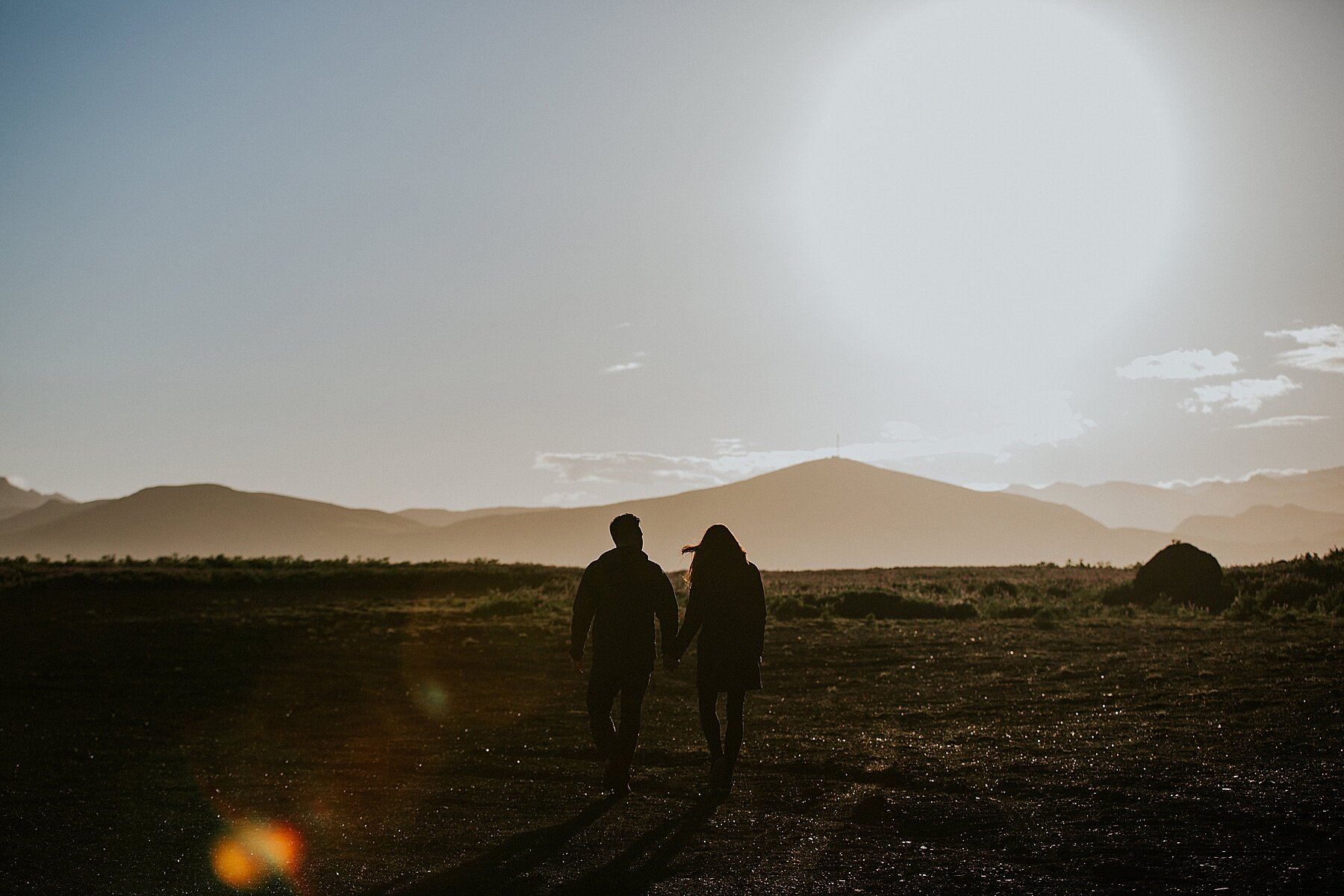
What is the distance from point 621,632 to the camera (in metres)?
9.20

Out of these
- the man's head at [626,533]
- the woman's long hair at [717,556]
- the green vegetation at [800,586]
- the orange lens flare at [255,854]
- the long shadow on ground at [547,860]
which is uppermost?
the man's head at [626,533]

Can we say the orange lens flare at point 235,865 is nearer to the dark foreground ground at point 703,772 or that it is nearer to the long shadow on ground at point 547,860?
the dark foreground ground at point 703,772

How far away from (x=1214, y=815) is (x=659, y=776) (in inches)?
181

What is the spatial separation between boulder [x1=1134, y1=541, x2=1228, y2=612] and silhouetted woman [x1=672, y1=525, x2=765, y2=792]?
24.5 meters

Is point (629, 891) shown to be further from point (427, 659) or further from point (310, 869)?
point (427, 659)

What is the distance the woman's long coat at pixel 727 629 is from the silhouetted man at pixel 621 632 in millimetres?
287

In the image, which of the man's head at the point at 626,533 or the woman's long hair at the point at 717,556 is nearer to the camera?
the man's head at the point at 626,533

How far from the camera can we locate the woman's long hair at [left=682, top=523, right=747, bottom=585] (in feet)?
31.0

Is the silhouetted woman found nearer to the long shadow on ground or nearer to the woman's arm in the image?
the woman's arm

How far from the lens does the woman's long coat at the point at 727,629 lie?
937cm

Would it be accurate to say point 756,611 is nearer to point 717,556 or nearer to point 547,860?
point 717,556

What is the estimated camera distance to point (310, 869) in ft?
22.5

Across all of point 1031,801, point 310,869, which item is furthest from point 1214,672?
point 310,869

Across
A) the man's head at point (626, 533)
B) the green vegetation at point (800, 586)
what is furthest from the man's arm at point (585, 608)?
the green vegetation at point (800, 586)
